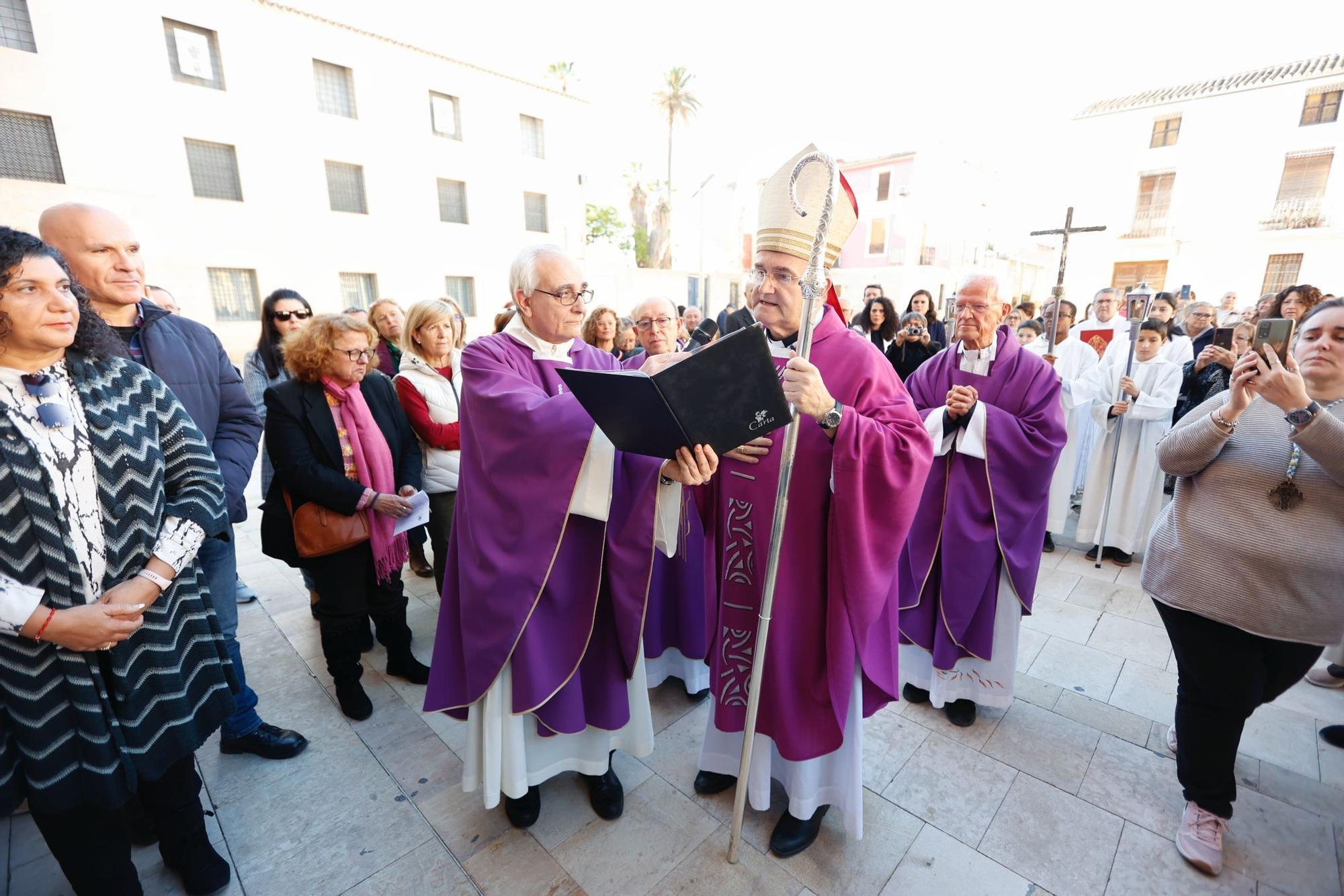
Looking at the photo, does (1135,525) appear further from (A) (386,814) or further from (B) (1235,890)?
(A) (386,814)

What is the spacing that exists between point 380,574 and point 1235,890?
368 cm

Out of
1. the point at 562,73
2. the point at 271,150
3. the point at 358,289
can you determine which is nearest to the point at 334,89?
the point at 271,150

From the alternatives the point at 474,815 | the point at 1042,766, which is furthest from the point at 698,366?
the point at 1042,766

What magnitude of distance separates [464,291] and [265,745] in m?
17.5

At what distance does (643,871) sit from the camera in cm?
220

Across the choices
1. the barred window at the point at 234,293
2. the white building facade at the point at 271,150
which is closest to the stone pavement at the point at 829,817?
the white building facade at the point at 271,150

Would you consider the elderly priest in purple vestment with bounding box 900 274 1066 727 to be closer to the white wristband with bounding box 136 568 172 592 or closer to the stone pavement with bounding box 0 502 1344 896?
the stone pavement with bounding box 0 502 1344 896

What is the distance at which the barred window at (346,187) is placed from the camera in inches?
617

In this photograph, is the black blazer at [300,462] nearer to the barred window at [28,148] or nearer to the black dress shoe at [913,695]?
the black dress shoe at [913,695]

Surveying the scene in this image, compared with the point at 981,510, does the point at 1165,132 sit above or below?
above

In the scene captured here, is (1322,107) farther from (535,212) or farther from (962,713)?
(962,713)

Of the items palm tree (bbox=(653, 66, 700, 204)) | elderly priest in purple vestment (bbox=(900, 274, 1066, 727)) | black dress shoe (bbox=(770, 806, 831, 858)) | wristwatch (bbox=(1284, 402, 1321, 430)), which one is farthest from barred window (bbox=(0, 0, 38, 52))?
palm tree (bbox=(653, 66, 700, 204))

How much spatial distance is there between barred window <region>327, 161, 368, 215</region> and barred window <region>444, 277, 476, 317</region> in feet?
9.37

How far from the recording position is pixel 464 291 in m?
18.5
